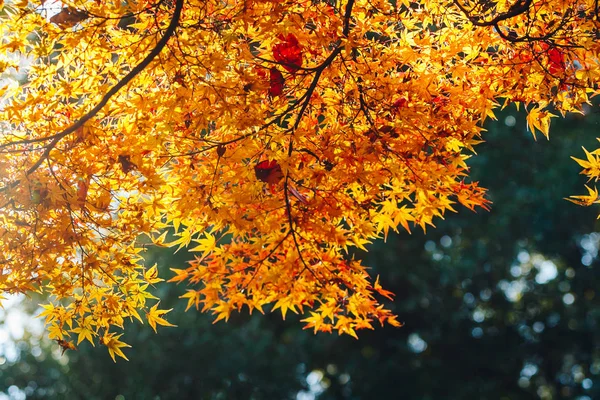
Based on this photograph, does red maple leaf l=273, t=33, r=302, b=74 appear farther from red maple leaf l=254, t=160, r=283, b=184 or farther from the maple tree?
red maple leaf l=254, t=160, r=283, b=184

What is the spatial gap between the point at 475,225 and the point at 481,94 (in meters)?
5.11

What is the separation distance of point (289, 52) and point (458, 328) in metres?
5.84

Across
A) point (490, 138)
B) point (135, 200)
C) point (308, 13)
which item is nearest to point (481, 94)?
point (308, 13)

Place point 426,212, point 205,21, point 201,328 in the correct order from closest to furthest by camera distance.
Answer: point 205,21
point 426,212
point 201,328

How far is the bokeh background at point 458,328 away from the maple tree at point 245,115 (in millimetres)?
4675

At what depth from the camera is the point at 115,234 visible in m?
2.41

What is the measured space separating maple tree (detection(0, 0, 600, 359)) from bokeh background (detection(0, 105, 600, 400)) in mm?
4675

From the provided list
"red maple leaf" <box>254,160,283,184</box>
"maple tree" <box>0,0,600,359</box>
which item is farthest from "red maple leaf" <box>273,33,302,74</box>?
"red maple leaf" <box>254,160,283,184</box>

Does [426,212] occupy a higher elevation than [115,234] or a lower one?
lower

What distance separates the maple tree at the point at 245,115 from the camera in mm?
2062

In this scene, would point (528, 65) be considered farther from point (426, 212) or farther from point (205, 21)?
point (205, 21)

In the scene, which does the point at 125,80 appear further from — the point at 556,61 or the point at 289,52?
the point at 556,61

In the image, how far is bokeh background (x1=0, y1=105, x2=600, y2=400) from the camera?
709 centimetres

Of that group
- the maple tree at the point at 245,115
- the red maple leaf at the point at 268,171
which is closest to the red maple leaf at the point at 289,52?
the maple tree at the point at 245,115
